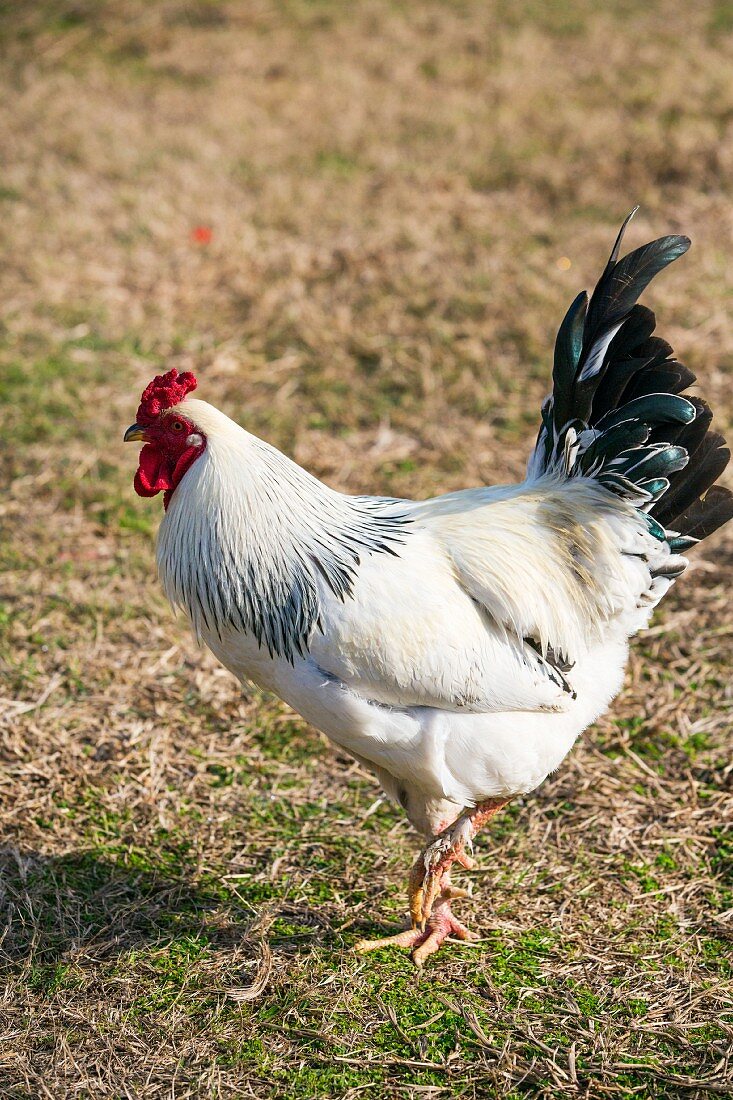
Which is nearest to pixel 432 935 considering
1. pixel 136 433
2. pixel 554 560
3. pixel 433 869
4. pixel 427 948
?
pixel 427 948

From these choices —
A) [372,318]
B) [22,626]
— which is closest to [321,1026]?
[22,626]

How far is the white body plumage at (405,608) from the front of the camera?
3012 millimetres

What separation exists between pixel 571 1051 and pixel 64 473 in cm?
396

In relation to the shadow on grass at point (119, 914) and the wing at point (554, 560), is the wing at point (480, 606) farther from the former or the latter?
the shadow on grass at point (119, 914)

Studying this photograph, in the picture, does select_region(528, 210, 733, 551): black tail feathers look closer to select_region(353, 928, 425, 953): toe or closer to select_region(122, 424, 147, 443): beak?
select_region(122, 424, 147, 443): beak

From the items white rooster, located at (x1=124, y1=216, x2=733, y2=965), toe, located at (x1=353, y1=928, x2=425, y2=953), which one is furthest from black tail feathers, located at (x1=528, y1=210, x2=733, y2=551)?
toe, located at (x1=353, y1=928, x2=425, y2=953)

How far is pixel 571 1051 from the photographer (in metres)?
3.02

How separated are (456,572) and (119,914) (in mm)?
1609

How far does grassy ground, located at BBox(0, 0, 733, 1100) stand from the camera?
3.13m

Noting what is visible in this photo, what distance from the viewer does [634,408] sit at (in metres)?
3.30

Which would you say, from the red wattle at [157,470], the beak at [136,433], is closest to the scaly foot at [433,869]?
the red wattle at [157,470]

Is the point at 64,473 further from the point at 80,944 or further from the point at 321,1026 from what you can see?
the point at 321,1026

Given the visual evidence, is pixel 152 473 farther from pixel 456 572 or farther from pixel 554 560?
pixel 554 560

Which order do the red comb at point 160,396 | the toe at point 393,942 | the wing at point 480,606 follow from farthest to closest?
the toe at point 393,942 → the red comb at point 160,396 → the wing at point 480,606
